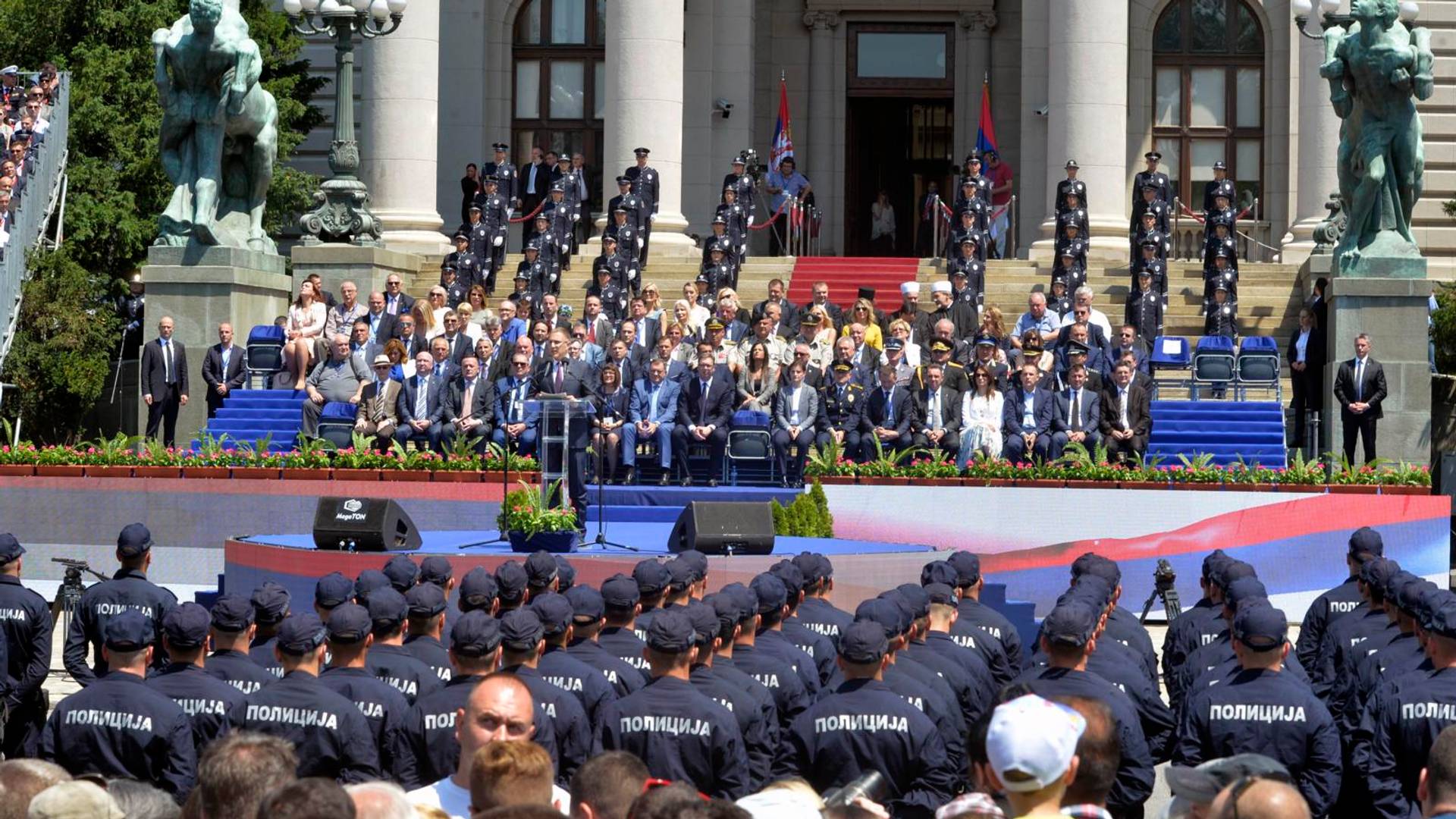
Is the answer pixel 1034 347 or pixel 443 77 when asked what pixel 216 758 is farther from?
pixel 443 77

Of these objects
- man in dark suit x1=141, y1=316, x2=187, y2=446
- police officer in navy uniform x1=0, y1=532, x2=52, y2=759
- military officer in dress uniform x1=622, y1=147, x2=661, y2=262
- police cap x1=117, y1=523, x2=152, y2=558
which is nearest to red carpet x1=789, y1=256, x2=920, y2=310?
military officer in dress uniform x1=622, y1=147, x2=661, y2=262

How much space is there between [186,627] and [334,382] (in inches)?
660

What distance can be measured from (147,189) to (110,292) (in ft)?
5.43

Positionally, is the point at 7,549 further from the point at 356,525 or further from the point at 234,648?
the point at 356,525

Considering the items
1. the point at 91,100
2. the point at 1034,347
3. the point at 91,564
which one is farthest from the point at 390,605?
the point at 91,100

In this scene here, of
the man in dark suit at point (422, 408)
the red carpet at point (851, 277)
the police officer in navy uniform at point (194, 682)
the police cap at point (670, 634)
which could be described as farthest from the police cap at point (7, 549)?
the red carpet at point (851, 277)

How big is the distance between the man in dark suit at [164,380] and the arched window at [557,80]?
13.4 m

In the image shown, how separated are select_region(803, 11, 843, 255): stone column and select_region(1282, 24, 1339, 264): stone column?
379 inches

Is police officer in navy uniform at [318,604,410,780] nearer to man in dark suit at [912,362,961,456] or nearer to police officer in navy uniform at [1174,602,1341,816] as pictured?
police officer in navy uniform at [1174,602,1341,816]

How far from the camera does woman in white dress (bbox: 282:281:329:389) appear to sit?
27.6 meters

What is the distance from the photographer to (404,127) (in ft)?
113

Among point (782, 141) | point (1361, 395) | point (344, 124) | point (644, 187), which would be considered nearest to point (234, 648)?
point (1361, 395)

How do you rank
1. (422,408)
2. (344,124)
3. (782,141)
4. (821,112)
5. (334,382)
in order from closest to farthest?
(422,408) < (334,382) < (344,124) < (782,141) < (821,112)

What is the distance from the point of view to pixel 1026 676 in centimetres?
1026
